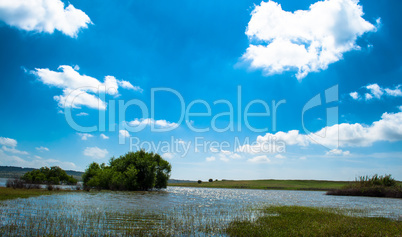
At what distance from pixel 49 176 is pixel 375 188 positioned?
110 metres

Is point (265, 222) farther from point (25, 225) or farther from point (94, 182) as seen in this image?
point (94, 182)

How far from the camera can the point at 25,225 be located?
1656cm

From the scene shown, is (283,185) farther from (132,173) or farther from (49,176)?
(49,176)

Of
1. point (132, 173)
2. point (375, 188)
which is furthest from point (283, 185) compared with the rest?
point (132, 173)

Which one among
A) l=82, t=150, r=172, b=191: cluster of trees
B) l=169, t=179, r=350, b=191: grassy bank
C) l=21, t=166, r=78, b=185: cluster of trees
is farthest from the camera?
l=169, t=179, r=350, b=191: grassy bank

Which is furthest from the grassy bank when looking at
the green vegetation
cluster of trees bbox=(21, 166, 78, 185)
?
cluster of trees bbox=(21, 166, 78, 185)

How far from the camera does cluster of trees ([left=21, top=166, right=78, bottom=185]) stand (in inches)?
3582

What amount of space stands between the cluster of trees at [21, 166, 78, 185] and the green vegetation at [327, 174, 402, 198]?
98068mm

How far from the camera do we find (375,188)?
3056 inches

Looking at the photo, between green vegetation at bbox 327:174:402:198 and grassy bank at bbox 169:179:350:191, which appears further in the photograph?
grassy bank at bbox 169:179:350:191

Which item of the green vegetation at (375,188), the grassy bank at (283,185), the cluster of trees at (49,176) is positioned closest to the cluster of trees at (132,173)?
the cluster of trees at (49,176)

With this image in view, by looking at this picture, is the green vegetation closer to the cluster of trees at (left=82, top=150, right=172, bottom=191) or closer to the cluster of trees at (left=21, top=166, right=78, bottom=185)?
the cluster of trees at (left=82, top=150, right=172, bottom=191)

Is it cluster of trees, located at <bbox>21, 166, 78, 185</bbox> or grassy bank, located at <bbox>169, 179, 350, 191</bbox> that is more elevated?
cluster of trees, located at <bbox>21, 166, 78, 185</bbox>

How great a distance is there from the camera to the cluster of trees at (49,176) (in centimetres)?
9099
